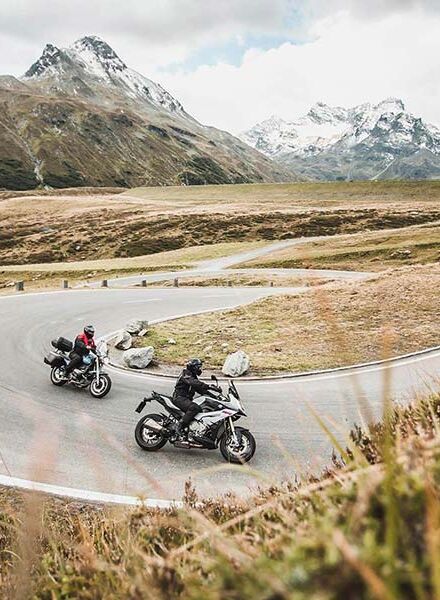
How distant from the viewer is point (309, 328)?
2036 centimetres

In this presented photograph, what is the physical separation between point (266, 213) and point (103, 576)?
9083 cm

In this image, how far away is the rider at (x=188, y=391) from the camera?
33.6 feet

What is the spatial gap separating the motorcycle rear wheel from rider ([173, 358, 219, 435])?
1.69 feet

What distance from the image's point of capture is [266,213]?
91500mm

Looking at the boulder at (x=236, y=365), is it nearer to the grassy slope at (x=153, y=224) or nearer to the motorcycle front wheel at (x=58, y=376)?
the motorcycle front wheel at (x=58, y=376)

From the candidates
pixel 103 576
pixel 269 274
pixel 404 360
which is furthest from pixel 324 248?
pixel 103 576

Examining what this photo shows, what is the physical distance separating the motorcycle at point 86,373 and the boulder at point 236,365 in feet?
11.6

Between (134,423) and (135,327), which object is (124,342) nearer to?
(135,327)

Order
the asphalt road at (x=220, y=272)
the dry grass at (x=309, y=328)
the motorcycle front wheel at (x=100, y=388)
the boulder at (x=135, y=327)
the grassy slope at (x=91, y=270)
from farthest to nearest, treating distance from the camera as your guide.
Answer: the grassy slope at (x=91, y=270) → the asphalt road at (x=220, y=272) → the boulder at (x=135, y=327) → the dry grass at (x=309, y=328) → the motorcycle front wheel at (x=100, y=388)

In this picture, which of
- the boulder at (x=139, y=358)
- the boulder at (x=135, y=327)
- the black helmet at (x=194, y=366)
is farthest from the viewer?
the boulder at (x=135, y=327)

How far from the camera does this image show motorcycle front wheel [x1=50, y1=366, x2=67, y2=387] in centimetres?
1488

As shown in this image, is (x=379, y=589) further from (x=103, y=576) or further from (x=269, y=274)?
(x=269, y=274)

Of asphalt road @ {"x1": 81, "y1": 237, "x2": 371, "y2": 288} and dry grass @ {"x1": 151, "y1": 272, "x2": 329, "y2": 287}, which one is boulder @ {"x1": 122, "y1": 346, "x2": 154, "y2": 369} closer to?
asphalt road @ {"x1": 81, "y1": 237, "x2": 371, "y2": 288}

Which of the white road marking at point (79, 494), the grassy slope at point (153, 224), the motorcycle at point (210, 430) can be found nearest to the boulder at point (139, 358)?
the motorcycle at point (210, 430)
